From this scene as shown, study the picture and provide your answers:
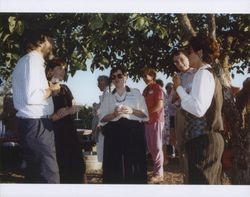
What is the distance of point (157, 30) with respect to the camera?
302 cm

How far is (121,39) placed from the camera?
3.15 meters

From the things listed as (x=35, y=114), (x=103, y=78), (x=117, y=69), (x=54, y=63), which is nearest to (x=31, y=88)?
(x=35, y=114)

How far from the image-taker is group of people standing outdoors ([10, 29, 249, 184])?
8.63 ft

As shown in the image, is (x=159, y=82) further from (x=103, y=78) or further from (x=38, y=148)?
(x=38, y=148)

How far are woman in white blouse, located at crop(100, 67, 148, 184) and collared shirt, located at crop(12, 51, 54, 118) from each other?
1.65 feet

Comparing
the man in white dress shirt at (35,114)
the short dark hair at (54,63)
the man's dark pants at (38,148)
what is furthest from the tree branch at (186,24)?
the man's dark pants at (38,148)

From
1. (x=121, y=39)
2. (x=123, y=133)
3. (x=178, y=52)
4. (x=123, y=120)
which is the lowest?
(x=123, y=133)

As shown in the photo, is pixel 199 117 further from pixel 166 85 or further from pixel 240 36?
pixel 240 36

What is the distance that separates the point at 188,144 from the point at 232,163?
65cm

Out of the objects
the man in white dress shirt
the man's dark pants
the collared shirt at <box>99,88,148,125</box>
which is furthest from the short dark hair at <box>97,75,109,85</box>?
the man's dark pants

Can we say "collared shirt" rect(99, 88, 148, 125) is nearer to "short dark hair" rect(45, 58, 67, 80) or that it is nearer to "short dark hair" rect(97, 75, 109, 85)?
"short dark hair" rect(97, 75, 109, 85)

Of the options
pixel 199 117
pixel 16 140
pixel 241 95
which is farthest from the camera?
pixel 241 95

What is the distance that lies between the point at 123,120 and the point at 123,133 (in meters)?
0.11
